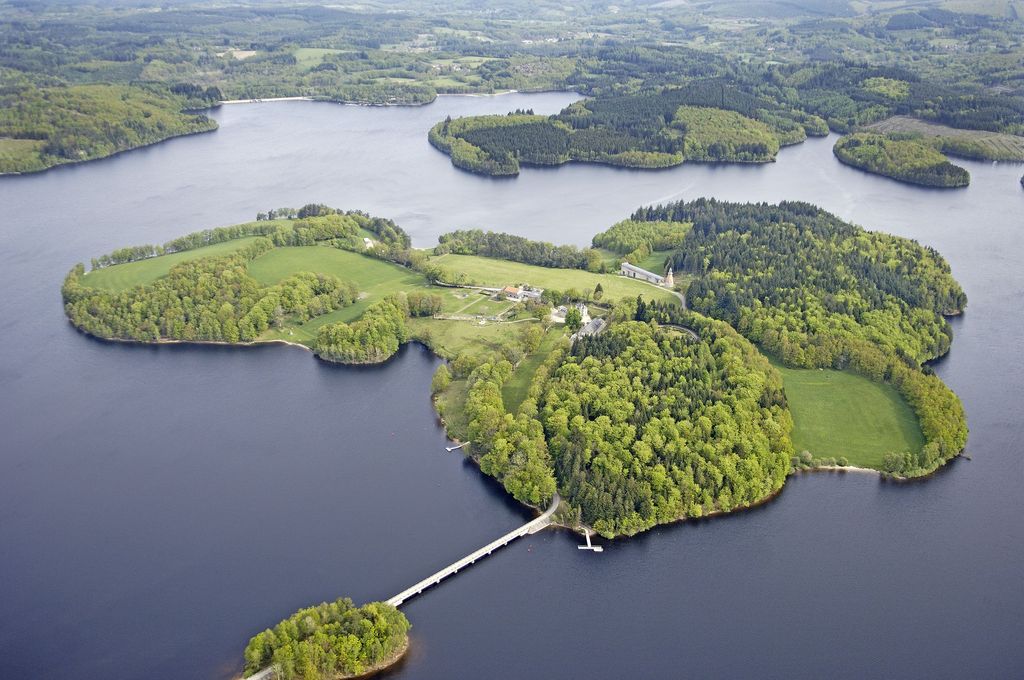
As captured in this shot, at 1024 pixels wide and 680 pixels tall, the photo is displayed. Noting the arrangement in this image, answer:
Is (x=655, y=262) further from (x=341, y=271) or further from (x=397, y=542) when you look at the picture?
(x=397, y=542)

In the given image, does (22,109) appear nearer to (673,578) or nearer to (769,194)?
(769,194)

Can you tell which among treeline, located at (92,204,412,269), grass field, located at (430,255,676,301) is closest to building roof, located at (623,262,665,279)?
grass field, located at (430,255,676,301)

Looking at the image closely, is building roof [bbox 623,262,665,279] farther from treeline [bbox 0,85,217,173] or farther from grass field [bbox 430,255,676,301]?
treeline [bbox 0,85,217,173]

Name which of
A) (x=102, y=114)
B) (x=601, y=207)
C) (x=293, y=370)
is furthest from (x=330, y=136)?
(x=293, y=370)

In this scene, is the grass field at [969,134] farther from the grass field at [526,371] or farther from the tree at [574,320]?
the grass field at [526,371]

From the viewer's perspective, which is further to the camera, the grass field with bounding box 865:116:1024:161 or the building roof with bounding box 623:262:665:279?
the grass field with bounding box 865:116:1024:161
